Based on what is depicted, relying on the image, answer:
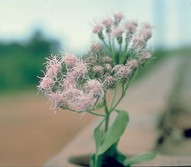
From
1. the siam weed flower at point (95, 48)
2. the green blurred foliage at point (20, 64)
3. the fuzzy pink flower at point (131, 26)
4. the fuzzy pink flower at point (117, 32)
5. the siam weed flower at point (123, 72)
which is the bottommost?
the green blurred foliage at point (20, 64)

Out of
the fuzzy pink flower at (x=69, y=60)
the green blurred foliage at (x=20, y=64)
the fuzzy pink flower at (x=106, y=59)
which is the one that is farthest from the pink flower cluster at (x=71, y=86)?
the green blurred foliage at (x=20, y=64)

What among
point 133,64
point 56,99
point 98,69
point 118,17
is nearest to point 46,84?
point 56,99

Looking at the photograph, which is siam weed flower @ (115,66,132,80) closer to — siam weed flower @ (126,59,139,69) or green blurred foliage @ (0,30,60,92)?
siam weed flower @ (126,59,139,69)

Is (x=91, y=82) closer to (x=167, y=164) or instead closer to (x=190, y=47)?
(x=167, y=164)

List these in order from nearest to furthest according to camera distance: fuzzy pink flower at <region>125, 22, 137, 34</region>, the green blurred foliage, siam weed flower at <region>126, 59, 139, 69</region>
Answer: siam weed flower at <region>126, 59, 139, 69</region> < fuzzy pink flower at <region>125, 22, 137, 34</region> < the green blurred foliage

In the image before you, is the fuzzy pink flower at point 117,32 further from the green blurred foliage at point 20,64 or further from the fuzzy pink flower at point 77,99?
the green blurred foliage at point 20,64

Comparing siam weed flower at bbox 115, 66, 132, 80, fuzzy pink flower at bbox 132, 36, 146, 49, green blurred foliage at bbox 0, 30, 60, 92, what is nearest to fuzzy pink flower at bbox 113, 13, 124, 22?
fuzzy pink flower at bbox 132, 36, 146, 49
